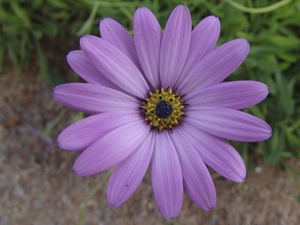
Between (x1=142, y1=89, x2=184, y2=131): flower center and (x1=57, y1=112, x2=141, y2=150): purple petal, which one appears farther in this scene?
(x1=142, y1=89, x2=184, y2=131): flower center

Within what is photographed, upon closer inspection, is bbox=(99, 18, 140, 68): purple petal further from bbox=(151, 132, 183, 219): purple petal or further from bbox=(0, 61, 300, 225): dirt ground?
bbox=(0, 61, 300, 225): dirt ground

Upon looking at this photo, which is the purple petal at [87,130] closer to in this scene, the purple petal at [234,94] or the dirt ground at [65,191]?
the purple petal at [234,94]

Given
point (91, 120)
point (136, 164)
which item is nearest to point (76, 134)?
point (91, 120)

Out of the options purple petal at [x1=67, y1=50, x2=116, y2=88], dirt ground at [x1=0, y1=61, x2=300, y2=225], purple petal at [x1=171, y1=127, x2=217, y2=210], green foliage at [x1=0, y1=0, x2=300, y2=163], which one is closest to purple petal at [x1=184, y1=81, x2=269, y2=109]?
purple petal at [x1=171, y1=127, x2=217, y2=210]

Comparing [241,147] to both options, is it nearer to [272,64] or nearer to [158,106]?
[272,64]

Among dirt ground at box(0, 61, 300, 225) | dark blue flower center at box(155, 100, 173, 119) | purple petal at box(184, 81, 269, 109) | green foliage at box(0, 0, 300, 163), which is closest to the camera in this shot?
purple petal at box(184, 81, 269, 109)

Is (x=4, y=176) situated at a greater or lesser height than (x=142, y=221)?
greater

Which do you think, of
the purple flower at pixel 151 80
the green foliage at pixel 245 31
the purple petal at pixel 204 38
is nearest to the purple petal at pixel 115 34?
the purple flower at pixel 151 80
